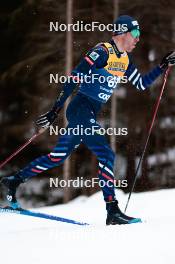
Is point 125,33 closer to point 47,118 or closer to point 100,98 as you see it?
point 100,98

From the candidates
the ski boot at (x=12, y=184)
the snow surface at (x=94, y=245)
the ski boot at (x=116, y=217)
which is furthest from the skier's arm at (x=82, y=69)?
the snow surface at (x=94, y=245)

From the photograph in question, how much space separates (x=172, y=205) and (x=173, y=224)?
8.79ft

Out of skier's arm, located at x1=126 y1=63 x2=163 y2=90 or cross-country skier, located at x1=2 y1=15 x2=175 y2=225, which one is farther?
skier's arm, located at x1=126 y1=63 x2=163 y2=90

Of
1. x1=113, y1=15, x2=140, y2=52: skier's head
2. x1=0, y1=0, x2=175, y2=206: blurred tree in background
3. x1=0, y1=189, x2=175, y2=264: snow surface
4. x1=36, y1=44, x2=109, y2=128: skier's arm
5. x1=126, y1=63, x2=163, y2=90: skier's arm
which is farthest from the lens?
x1=0, y1=0, x2=175, y2=206: blurred tree in background

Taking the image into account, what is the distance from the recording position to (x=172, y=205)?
6.83 m

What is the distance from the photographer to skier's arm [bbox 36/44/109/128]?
190 inches

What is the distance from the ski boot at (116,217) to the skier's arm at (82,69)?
2.96ft

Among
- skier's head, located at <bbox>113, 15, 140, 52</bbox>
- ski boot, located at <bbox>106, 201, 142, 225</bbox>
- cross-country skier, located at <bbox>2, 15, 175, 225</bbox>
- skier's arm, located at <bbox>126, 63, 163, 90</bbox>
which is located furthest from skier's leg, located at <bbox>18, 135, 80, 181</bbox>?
skier's head, located at <bbox>113, 15, 140, 52</bbox>

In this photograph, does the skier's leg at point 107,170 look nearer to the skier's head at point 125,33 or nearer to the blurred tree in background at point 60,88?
the skier's head at point 125,33

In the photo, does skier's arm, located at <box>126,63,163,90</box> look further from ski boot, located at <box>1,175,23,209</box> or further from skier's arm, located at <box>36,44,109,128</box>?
ski boot, located at <box>1,175,23,209</box>

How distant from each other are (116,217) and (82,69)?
1277 millimetres

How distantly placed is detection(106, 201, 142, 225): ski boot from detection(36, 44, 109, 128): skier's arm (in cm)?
90

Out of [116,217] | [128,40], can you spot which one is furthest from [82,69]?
[116,217]

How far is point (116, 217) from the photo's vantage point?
4867 mm
